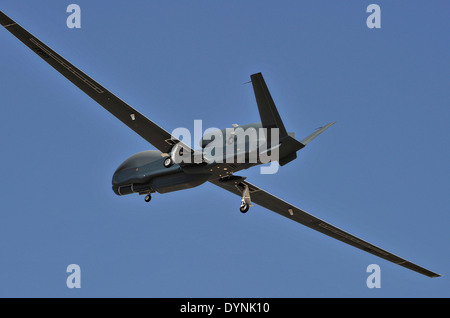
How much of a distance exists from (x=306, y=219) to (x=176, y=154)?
11.1 m

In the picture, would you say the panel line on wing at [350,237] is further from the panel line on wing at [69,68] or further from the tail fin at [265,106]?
the panel line on wing at [69,68]

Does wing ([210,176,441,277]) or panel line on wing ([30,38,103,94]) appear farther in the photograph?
wing ([210,176,441,277])

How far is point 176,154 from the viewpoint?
46156 millimetres

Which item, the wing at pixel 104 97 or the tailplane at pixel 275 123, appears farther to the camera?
the wing at pixel 104 97

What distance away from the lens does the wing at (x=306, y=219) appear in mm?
50688

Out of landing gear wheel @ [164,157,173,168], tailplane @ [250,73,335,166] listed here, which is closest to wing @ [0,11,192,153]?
landing gear wheel @ [164,157,173,168]

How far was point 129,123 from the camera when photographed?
46.4 m

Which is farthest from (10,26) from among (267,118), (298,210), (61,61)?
(298,210)

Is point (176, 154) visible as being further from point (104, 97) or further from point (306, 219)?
point (306, 219)

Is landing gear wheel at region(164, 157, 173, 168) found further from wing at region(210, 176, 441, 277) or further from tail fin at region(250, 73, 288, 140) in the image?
tail fin at region(250, 73, 288, 140)

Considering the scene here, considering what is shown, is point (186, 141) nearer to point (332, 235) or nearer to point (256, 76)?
point (256, 76)

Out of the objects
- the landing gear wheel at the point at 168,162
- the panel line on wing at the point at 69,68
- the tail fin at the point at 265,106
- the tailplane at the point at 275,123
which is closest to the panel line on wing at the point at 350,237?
the tailplane at the point at 275,123

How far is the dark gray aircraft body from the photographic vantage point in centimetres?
4350

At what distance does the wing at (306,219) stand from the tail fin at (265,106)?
8.10 m
